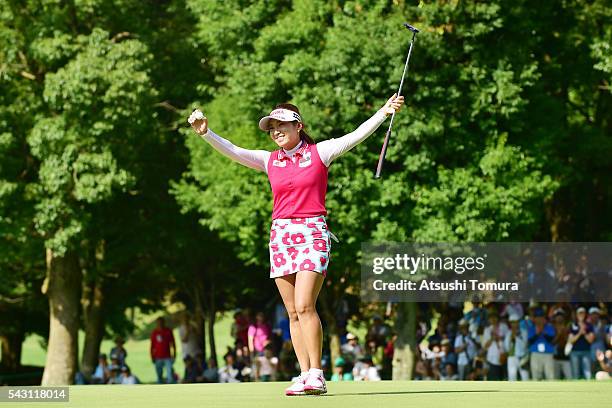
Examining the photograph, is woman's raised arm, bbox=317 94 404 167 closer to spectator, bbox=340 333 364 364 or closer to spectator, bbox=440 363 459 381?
spectator, bbox=440 363 459 381

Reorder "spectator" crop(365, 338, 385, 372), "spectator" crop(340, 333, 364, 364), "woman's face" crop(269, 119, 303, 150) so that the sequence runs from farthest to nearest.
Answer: "spectator" crop(365, 338, 385, 372)
"spectator" crop(340, 333, 364, 364)
"woman's face" crop(269, 119, 303, 150)

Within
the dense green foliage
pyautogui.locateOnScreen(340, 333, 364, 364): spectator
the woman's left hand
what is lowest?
the woman's left hand

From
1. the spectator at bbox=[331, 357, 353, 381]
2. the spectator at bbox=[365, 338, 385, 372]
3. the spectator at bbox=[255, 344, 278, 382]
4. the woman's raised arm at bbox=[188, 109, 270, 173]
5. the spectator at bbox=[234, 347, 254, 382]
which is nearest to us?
the woman's raised arm at bbox=[188, 109, 270, 173]

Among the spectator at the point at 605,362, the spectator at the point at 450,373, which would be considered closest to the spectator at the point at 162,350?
the spectator at the point at 450,373

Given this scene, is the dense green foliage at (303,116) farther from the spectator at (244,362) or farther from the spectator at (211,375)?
the spectator at (211,375)

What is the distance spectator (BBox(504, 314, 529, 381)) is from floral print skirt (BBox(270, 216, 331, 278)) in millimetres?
14545

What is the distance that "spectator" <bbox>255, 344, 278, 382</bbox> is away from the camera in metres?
27.0

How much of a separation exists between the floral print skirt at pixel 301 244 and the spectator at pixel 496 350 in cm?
1504

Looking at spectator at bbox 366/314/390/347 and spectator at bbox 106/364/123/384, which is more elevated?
spectator at bbox 366/314/390/347

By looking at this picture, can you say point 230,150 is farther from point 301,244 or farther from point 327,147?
point 301,244

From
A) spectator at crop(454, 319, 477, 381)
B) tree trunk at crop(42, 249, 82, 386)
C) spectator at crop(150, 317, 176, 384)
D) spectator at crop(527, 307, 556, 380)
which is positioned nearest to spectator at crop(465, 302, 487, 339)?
spectator at crop(454, 319, 477, 381)

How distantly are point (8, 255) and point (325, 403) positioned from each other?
24520 millimetres

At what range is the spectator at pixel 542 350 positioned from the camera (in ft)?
75.2

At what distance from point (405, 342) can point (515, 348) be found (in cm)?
540
